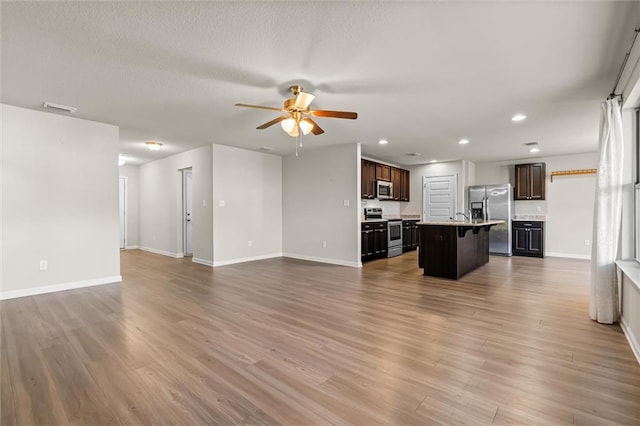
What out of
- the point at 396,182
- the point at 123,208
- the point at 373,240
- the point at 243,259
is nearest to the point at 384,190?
the point at 396,182

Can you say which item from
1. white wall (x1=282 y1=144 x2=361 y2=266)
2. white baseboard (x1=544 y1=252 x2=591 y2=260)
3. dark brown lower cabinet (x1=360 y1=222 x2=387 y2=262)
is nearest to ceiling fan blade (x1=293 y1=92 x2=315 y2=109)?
white wall (x1=282 y1=144 x2=361 y2=266)

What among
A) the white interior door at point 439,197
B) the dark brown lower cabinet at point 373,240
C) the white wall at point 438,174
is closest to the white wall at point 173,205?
the dark brown lower cabinet at point 373,240

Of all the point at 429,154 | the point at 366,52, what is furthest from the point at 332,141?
the point at 366,52

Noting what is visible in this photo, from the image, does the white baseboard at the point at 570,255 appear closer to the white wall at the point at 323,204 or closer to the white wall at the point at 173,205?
the white wall at the point at 323,204

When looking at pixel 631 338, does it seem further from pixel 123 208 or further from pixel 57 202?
pixel 123 208

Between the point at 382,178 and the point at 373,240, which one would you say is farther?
the point at 382,178

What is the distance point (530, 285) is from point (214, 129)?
5506 mm

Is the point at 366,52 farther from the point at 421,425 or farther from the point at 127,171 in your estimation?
the point at 127,171

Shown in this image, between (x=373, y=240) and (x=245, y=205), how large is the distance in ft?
9.67

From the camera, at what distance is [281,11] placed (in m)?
1.99

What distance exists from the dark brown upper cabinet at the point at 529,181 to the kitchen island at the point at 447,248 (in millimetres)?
3078

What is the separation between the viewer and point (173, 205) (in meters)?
7.20

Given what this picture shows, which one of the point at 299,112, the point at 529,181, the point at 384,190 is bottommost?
the point at 384,190

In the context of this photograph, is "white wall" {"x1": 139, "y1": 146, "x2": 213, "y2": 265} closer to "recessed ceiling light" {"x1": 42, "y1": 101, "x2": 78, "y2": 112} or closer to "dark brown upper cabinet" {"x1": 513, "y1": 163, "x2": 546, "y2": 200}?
"recessed ceiling light" {"x1": 42, "y1": 101, "x2": 78, "y2": 112}
